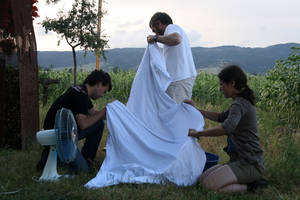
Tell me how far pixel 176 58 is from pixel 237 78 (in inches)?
58.3

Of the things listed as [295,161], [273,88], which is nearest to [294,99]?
[273,88]

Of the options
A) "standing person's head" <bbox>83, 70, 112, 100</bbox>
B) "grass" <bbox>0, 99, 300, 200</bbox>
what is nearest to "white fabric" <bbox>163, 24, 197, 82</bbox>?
"standing person's head" <bbox>83, 70, 112, 100</bbox>

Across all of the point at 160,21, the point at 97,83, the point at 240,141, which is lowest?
the point at 240,141

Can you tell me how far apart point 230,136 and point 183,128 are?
2.54ft

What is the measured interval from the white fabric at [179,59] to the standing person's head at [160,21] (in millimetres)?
109

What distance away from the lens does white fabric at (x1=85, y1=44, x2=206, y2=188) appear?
4371 millimetres

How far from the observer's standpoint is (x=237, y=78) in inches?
158

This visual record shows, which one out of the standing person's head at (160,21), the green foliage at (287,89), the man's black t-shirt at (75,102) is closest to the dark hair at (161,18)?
the standing person's head at (160,21)

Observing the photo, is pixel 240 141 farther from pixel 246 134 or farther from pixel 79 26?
pixel 79 26

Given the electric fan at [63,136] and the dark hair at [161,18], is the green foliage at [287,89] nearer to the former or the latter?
the dark hair at [161,18]

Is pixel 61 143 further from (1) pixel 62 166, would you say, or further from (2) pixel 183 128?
(2) pixel 183 128

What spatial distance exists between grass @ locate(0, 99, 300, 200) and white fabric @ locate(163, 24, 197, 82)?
4.94ft

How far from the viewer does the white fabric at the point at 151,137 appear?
4.37 meters

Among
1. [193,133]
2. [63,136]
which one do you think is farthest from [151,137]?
[63,136]
